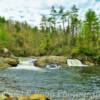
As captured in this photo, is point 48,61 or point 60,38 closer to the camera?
point 48,61

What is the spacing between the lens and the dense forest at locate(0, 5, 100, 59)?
82.2m

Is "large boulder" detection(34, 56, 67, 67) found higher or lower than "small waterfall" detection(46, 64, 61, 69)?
higher

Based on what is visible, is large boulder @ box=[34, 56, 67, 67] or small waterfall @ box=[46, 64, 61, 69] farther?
large boulder @ box=[34, 56, 67, 67]

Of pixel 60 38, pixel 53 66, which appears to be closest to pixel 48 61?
pixel 53 66

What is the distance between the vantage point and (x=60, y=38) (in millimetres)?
99938

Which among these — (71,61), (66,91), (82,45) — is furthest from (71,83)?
(82,45)

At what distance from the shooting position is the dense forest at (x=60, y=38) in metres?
82.2

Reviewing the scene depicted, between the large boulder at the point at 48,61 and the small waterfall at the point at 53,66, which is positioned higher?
the large boulder at the point at 48,61

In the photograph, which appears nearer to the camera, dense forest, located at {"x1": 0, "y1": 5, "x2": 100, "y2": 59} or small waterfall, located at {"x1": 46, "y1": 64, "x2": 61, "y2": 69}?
small waterfall, located at {"x1": 46, "y1": 64, "x2": 61, "y2": 69}

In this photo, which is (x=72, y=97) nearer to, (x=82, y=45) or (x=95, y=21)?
(x=82, y=45)

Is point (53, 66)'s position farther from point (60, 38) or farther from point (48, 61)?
point (60, 38)

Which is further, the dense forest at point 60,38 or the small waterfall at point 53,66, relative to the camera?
the dense forest at point 60,38

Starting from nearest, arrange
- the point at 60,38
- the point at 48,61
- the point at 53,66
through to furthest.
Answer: the point at 53,66
the point at 48,61
the point at 60,38

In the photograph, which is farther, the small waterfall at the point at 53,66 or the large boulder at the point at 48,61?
the large boulder at the point at 48,61
